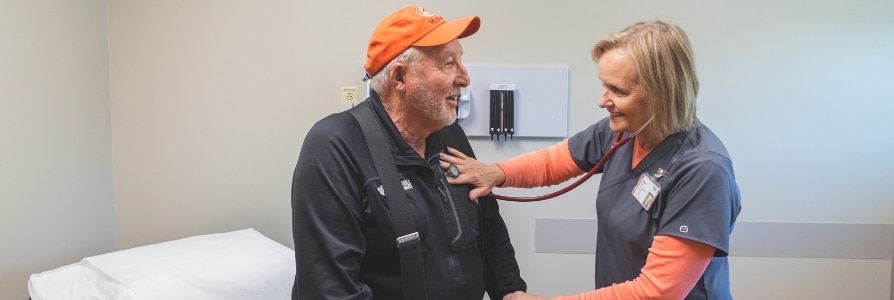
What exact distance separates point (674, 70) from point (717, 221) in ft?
1.07

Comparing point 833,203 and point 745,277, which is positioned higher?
point 833,203

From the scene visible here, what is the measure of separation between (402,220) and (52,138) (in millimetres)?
1526

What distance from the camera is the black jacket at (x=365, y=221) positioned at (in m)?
1.12

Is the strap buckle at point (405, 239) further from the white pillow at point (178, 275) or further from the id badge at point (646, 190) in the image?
the white pillow at point (178, 275)

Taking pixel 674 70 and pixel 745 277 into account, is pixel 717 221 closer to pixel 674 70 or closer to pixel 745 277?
pixel 674 70

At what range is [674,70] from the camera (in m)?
1.17

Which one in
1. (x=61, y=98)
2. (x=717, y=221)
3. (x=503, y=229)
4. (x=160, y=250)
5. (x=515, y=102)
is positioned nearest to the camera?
(x=717, y=221)

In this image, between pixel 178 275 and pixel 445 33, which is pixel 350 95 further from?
pixel 445 33

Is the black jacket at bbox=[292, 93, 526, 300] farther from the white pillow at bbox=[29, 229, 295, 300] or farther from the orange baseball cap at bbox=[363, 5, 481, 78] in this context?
the white pillow at bbox=[29, 229, 295, 300]

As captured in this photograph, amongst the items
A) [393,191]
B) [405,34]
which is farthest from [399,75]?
[393,191]

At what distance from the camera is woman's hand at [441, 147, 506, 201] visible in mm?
1393

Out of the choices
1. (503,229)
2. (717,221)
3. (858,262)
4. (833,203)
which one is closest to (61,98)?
(503,229)

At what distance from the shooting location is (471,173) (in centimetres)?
143

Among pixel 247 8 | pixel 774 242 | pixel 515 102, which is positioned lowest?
pixel 774 242
